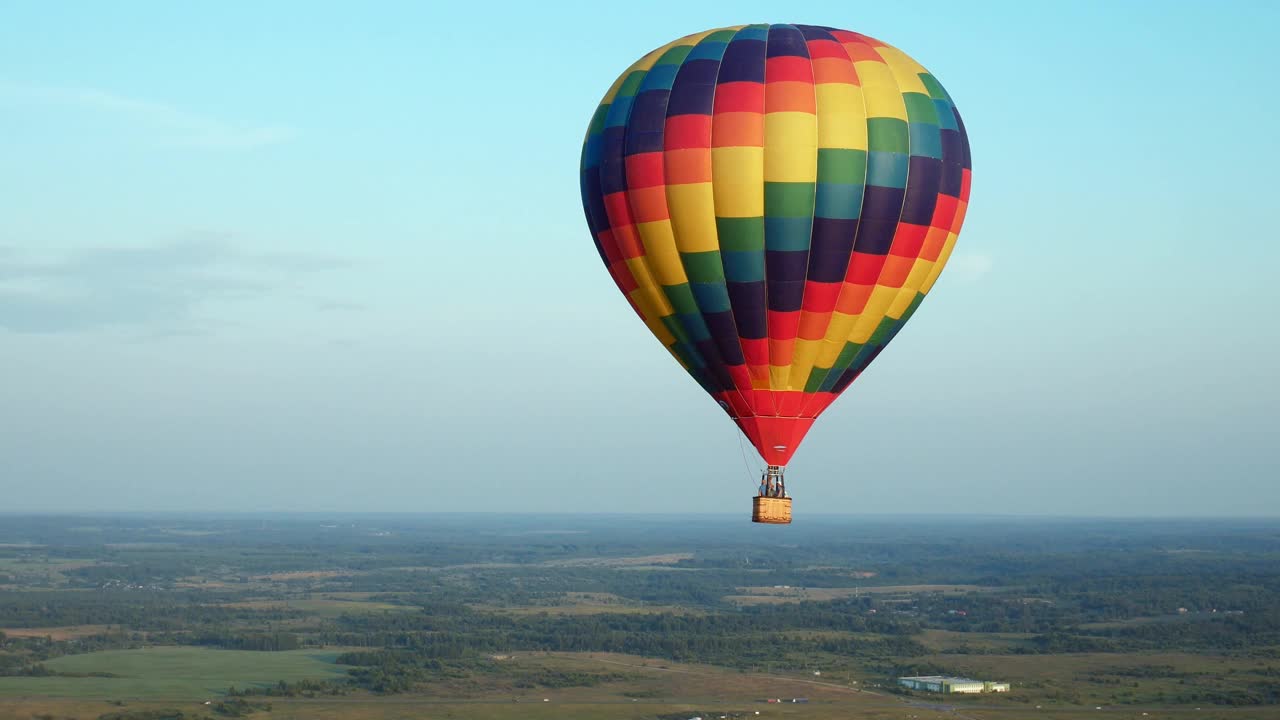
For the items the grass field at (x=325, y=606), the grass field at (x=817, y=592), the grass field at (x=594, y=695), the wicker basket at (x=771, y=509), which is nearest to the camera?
the wicker basket at (x=771, y=509)

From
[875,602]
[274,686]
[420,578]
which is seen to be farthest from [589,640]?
[420,578]

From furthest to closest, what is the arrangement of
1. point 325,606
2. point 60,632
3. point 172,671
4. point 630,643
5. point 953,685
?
point 325,606 < point 60,632 < point 630,643 < point 172,671 < point 953,685

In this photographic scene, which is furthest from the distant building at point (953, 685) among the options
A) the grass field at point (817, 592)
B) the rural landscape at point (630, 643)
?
the grass field at point (817, 592)

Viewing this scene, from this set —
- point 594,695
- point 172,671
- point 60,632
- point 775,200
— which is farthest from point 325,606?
point 775,200

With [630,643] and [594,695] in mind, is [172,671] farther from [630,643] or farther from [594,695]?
[630,643]

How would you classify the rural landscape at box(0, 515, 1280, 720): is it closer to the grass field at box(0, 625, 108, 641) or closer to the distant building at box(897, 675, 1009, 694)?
the grass field at box(0, 625, 108, 641)

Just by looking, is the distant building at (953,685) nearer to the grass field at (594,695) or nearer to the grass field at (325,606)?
the grass field at (594,695)

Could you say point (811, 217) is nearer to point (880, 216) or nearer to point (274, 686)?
point (880, 216)
